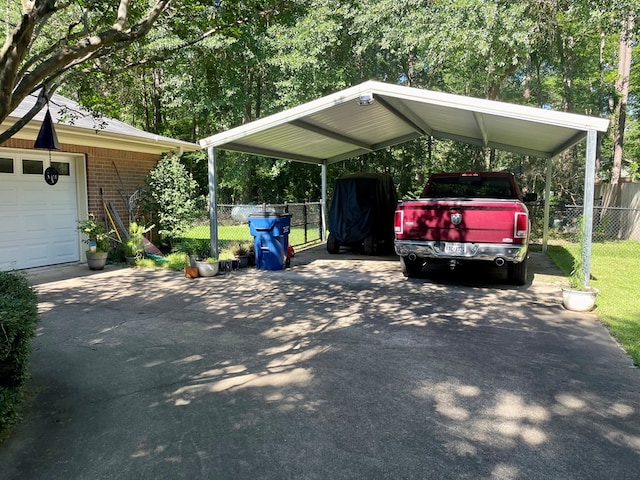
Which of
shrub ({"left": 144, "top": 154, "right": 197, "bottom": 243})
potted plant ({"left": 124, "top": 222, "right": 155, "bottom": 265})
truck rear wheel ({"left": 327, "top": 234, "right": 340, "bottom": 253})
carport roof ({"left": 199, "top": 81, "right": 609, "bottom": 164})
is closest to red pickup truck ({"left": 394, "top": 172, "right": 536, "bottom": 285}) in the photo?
carport roof ({"left": 199, "top": 81, "right": 609, "bottom": 164})

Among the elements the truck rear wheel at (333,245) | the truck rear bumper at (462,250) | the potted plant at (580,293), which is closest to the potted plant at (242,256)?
the truck rear wheel at (333,245)

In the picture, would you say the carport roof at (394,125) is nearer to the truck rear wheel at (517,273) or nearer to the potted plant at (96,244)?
the truck rear wheel at (517,273)

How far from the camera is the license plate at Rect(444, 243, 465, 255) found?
24.6 feet

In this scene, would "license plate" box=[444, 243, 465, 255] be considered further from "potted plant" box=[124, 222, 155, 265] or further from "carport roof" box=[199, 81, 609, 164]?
"potted plant" box=[124, 222, 155, 265]

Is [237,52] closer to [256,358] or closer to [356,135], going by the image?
[356,135]

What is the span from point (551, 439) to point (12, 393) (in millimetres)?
3697

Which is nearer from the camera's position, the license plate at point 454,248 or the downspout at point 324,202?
the license plate at point 454,248

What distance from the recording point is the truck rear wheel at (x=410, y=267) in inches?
345

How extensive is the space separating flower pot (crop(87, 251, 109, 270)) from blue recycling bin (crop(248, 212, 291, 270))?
320cm

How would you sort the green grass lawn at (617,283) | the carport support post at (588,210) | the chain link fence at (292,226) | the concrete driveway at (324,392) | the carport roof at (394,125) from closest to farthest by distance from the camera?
the concrete driveway at (324,392)
the green grass lawn at (617,283)
the carport support post at (588,210)
the carport roof at (394,125)
the chain link fence at (292,226)

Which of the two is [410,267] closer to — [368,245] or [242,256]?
[368,245]

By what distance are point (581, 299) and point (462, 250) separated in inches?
73.7

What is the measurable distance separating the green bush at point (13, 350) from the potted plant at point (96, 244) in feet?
20.8

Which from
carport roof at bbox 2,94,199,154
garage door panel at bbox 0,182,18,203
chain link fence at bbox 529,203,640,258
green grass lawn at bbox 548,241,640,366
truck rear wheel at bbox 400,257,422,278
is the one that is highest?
A: carport roof at bbox 2,94,199,154
